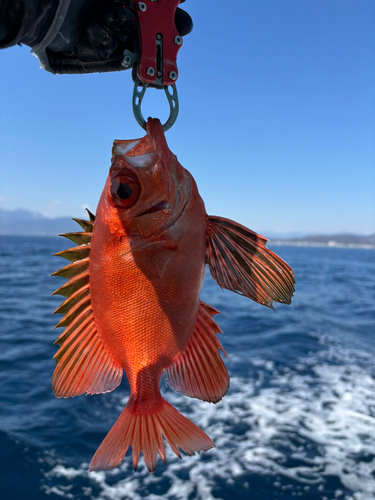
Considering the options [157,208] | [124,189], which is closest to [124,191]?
[124,189]

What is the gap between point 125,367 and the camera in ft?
5.41

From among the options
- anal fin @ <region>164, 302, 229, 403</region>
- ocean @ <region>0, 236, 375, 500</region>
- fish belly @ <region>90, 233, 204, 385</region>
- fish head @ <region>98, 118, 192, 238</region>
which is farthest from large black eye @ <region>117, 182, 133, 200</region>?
ocean @ <region>0, 236, 375, 500</region>

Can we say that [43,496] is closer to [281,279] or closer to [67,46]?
[281,279]

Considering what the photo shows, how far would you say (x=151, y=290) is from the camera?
1500mm

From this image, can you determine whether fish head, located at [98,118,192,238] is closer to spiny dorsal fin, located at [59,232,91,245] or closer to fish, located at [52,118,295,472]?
fish, located at [52,118,295,472]

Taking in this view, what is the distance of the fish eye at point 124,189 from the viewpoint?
1.38 meters

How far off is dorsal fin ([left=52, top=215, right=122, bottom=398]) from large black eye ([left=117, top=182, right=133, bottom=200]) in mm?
358

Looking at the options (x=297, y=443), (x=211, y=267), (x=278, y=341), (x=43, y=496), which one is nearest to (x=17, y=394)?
(x=43, y=496)

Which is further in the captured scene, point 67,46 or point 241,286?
point 67,46

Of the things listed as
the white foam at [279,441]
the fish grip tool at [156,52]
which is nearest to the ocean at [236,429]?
the white foam at [279,441]

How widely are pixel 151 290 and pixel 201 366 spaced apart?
20.7 inches

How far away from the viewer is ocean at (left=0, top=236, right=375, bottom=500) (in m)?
4.06

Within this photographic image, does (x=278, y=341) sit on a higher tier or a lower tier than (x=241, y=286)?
lower

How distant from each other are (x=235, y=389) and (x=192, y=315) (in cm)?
548
